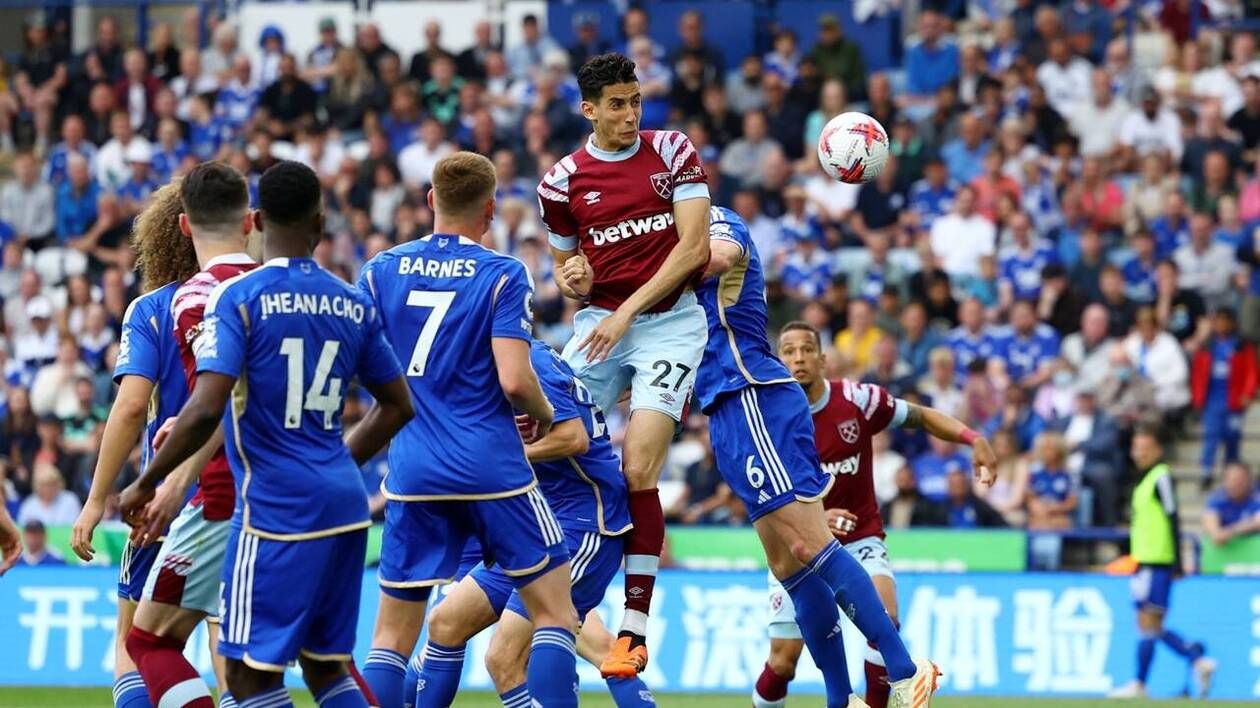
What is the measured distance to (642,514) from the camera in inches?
373

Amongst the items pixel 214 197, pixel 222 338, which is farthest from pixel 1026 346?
pixel 222 338

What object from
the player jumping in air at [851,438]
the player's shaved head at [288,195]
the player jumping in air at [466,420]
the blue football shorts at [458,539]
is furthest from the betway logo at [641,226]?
the player's shaved head at [288,195]

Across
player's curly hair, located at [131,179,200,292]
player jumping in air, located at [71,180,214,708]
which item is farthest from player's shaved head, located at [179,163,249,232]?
player's curly hair, located at [131,179,200,292]

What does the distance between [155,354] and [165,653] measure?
1.22 meters

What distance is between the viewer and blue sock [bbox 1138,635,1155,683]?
15.8 metres

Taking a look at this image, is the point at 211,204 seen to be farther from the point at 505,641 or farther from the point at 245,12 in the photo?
the point at 245,12

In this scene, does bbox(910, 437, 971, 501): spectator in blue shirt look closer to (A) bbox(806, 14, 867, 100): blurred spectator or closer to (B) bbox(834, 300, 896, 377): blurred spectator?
(B) bbox(834, 300, 896, 377): blurred spectator

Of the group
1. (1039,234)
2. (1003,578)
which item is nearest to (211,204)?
(1003,578)

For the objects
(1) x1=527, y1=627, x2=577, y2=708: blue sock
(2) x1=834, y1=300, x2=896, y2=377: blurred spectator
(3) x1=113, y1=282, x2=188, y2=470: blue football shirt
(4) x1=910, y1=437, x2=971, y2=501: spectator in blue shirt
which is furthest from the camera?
(2) x1=834, y1=300, x2=896, y2=377: blurred spectator

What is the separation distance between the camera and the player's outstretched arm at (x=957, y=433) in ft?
36.2

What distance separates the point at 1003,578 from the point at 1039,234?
231 inches

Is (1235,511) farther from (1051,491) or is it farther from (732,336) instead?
(732,336)

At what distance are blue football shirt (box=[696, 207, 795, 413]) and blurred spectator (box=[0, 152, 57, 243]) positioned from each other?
588 inches

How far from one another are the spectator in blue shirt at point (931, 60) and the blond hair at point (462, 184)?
15766mm
